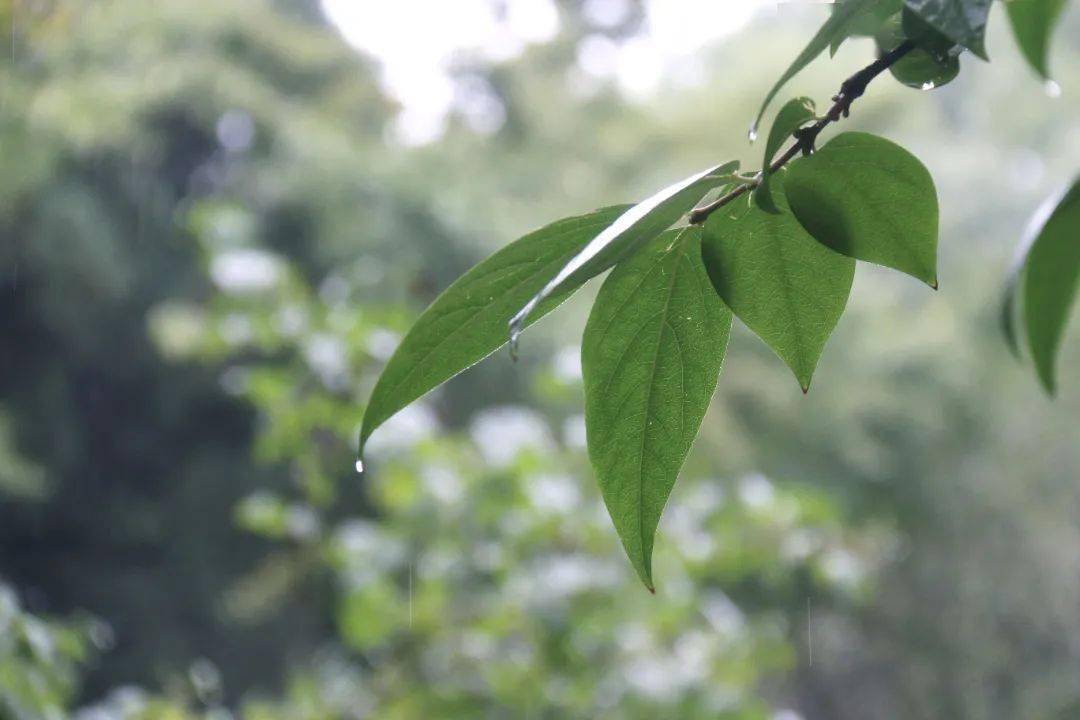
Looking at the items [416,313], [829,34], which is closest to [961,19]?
[829,34]

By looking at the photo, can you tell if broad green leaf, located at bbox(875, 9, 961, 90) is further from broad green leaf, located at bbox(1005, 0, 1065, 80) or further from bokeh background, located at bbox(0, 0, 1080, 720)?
bokeh background, located at bbox(0, 0, 1080, 720)

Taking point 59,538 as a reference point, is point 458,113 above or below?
above

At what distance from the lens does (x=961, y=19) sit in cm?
15

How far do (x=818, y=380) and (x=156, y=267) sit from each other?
2.29 metres

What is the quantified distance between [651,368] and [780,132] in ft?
0.16

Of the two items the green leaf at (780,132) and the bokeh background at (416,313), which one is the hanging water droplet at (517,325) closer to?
the green leaf at (780,132)

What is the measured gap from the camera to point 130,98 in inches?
118

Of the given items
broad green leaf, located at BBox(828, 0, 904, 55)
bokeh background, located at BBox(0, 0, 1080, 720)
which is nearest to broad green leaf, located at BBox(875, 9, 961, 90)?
broad green leaf, located at BBox(828, 0, 904, 55)

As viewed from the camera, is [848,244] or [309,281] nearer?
[848,244]

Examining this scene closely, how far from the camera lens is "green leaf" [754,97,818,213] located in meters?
0.17

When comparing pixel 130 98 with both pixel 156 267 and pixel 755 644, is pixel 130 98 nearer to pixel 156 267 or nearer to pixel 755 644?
pixel 156 267

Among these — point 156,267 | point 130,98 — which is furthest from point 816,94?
point 156,267

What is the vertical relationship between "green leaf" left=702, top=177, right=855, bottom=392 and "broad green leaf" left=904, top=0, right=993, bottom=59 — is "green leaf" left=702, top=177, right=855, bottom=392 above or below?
below

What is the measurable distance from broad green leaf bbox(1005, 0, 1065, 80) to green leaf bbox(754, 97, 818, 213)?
44 mm
